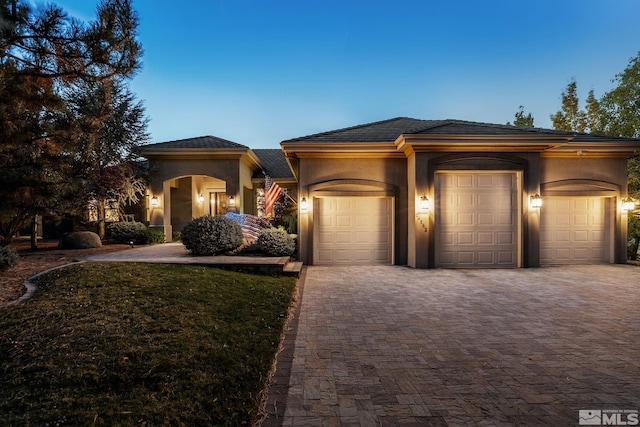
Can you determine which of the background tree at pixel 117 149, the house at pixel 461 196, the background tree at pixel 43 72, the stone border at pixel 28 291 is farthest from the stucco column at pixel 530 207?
the background tree at pixel 117 149

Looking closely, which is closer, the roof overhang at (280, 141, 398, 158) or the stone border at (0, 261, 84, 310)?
the stone border at (0, 261, 84, 310)

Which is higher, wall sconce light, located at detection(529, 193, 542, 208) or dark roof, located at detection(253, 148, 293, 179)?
dark roof, located at detection(253, 148, 293, 179)

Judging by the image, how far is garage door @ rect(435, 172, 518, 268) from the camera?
9.52m

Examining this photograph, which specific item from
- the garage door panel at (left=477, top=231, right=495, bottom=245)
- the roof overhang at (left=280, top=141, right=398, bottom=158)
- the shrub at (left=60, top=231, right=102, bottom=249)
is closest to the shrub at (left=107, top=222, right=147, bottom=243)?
the shrub at (left=60, top=231, right=102, bottom=249)

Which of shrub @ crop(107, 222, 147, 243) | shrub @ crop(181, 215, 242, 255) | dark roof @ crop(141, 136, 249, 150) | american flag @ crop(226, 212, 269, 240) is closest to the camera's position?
shrub @ crop(181, 215, 242, 255)

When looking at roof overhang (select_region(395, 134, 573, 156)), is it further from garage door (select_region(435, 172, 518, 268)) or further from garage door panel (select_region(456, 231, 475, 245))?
garage door panel (select_region(456, 231, 475, 245))

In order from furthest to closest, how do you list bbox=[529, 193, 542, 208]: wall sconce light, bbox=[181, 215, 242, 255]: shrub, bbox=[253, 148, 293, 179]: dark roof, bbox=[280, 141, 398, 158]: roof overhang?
Result: bbox=[253, 148, 293, 179]: dark roof → bbox=[280, 141, 398, 158]: roof overhang → bbox=[529, 193, 542, 208]: wall sconce light → bbox=[181, 215, 242, 255]: shrub

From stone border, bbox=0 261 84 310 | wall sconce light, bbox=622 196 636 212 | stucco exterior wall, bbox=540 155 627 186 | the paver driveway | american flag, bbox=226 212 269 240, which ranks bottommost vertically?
the paver driveway

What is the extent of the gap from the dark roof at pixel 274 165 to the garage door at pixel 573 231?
1230 cm

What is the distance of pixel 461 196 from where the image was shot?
9.52 metres

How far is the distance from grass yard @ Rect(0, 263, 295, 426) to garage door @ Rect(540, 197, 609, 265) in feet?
30.0

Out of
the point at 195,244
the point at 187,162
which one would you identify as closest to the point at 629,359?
the point at 195,244

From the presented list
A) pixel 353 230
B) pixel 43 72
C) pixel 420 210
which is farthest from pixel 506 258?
pixel 43 72

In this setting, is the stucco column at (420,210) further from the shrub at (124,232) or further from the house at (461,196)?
the shrub at (124,232)
